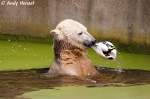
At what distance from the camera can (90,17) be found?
39.7 feet

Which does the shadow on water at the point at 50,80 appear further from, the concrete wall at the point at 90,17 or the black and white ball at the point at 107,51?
the concrete wall at the point at 90,17

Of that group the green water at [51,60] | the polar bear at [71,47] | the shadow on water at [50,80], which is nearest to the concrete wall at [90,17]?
the green water at [51,60]

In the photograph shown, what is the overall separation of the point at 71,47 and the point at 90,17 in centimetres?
300

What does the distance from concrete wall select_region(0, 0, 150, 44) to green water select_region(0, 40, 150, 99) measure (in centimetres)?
36

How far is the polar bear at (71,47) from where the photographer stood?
9.05 meters

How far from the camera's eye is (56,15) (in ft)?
40.9

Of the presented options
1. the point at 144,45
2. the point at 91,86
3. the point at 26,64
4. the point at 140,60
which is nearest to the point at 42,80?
the point at 91,86

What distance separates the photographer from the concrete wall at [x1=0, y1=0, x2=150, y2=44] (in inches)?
451

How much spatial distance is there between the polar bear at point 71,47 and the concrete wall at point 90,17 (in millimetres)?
2467

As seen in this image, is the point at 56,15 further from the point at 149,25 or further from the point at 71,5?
the point at 149,25

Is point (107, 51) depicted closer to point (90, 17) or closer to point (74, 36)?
point (74, 36)

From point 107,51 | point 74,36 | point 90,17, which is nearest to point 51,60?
point 90,17

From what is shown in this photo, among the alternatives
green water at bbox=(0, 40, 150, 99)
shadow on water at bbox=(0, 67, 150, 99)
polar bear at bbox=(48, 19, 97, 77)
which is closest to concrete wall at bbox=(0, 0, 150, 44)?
green water at bbox=(0, 40, 150, 99)

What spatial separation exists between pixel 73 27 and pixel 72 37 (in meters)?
0.15
